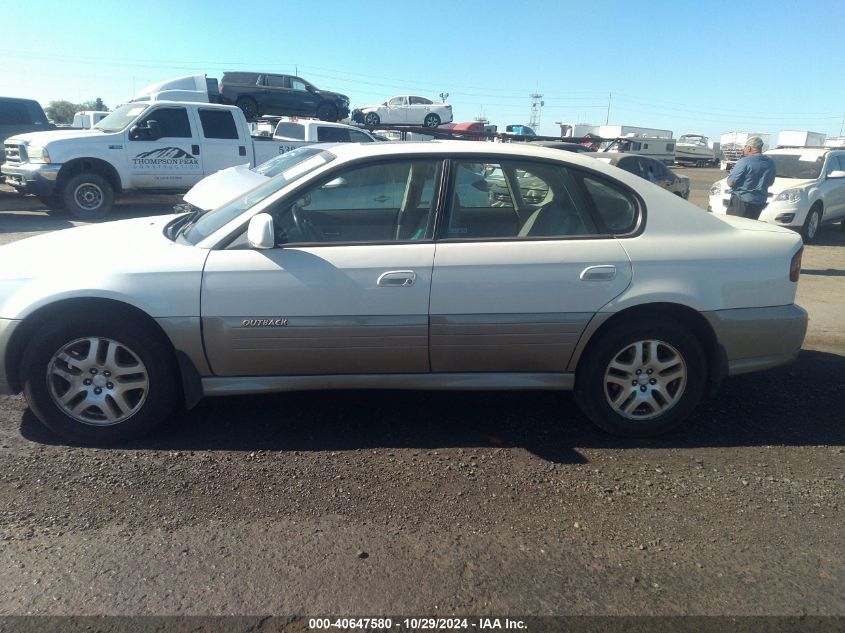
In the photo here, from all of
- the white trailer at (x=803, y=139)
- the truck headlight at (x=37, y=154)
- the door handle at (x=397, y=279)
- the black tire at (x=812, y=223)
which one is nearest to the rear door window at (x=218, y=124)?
the truck headlight at (x=37, y=154)

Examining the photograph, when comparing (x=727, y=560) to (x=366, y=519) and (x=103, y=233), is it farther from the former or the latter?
(x=103, y=233)

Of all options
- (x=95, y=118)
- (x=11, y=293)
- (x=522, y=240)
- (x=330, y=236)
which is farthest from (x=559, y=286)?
(x=95, y=118)

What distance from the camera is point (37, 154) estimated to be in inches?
459

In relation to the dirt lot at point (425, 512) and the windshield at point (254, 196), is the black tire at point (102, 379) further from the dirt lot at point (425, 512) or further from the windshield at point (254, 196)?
the windshield at point (254, 196)

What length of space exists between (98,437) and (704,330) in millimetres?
3439

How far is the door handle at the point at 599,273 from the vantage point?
3725 millimetres

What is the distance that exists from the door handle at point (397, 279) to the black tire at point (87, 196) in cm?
1031

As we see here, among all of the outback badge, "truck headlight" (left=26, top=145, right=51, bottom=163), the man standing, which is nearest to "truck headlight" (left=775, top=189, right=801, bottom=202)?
the man standing

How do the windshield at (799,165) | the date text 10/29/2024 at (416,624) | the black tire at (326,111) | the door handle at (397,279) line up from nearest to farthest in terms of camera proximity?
the date text 10/29/2024 at (416,624) < the door handle at (397,279) < the windshield at (799,165) < the black tire at (326,111)

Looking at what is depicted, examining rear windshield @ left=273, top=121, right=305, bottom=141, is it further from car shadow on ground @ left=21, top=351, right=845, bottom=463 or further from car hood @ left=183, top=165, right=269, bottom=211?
car shadow on ground @ left=21, top=351, right=845, bottom=463

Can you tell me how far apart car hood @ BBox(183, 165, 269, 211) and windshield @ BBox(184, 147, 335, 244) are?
7.2 inches

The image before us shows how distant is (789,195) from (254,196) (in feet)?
35.0

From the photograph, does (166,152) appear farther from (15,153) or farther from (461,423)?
(461,423)

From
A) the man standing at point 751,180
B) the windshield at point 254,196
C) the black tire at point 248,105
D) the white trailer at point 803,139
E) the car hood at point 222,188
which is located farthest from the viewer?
the white trailer at point 803,139
